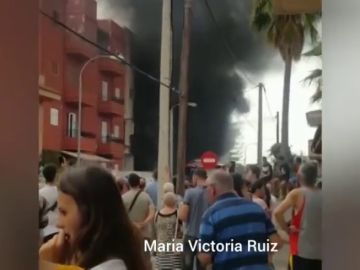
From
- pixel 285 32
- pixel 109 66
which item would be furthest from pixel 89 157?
pixel 285 32

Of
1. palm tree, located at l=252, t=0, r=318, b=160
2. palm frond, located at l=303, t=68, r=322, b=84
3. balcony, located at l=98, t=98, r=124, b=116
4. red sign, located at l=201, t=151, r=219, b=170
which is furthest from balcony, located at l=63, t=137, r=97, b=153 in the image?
palm frond, located at l=303, t=68, r=322, b=84

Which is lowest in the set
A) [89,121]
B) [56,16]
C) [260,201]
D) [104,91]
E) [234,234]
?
[234,234]

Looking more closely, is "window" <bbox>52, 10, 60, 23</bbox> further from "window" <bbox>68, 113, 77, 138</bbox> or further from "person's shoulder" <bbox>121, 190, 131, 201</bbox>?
"person's shoulder" <bbox>121, 190, 131, 201</bbox>

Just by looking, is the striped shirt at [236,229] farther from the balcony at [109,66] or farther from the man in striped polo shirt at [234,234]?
the balcony at [109,66]

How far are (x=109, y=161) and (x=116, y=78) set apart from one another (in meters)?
0.29

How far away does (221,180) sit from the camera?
238 cm

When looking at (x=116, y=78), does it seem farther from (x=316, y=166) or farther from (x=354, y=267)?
(x=354, y=267)

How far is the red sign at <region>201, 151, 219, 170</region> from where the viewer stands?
92.5 inches

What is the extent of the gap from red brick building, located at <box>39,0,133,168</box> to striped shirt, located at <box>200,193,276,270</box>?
0.37 m

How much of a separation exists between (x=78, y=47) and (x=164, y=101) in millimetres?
356

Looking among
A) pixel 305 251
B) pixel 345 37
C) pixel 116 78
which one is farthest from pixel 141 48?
pixel 305 251

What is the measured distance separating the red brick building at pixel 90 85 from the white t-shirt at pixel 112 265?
13.4 inches

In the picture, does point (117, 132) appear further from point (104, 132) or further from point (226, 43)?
point (226, 43)

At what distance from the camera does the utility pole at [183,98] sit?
236cm
